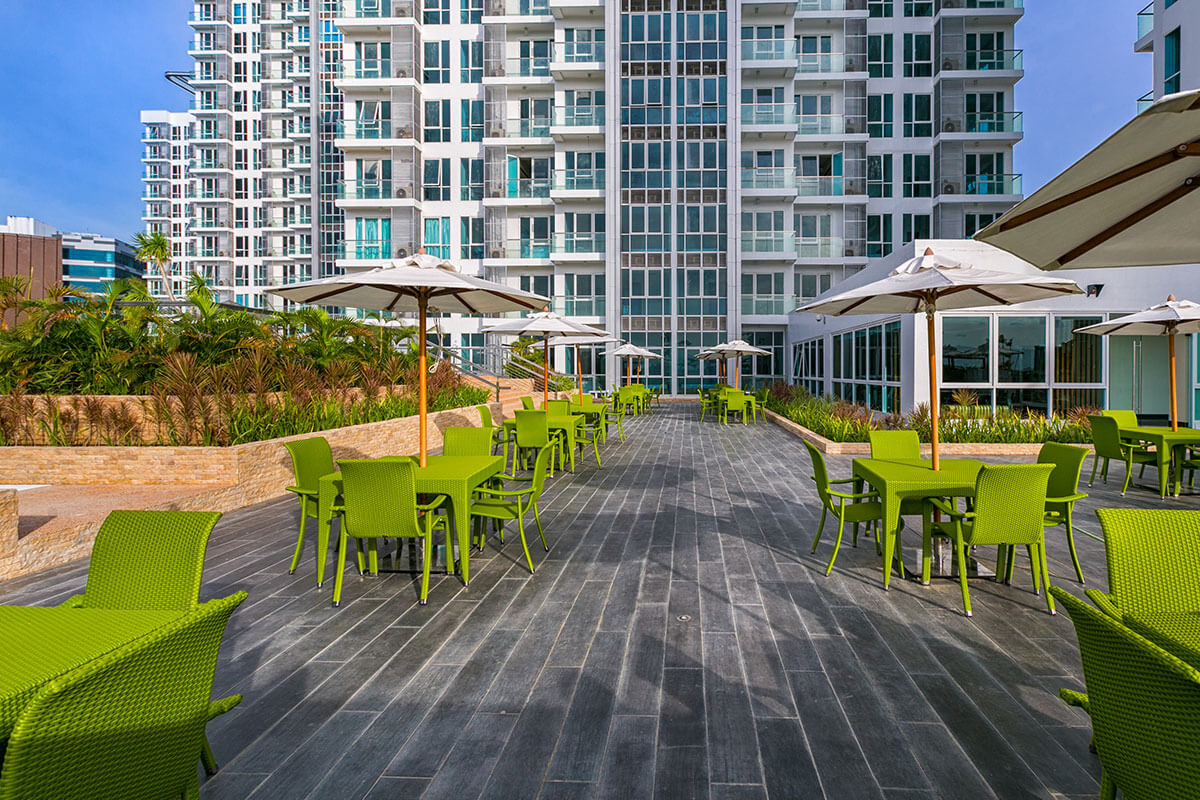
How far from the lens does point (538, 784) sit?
245cm

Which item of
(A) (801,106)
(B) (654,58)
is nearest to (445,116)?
(B) (654,58)

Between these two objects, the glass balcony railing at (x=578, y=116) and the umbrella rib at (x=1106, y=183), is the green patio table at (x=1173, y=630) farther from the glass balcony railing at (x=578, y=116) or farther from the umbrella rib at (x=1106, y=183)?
the glass balcony railing at (x=578, y=116)

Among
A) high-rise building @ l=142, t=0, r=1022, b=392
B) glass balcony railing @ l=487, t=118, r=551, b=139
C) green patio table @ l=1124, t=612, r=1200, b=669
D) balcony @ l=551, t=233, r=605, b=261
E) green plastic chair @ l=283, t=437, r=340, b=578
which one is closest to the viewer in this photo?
green patio table @ l=1124, t=612, r=1200, b=669

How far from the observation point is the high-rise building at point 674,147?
3053 cm

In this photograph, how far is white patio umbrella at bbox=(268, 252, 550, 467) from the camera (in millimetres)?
5246

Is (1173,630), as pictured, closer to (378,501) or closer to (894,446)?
(894,446)

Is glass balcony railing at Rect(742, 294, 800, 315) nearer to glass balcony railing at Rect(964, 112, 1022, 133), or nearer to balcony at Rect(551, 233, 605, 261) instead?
balcony at Rect(551, 233, 605, 261)

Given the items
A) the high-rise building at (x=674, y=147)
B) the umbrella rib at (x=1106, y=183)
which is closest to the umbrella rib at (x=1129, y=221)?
the umbrella rib at (x=1106, y=183)

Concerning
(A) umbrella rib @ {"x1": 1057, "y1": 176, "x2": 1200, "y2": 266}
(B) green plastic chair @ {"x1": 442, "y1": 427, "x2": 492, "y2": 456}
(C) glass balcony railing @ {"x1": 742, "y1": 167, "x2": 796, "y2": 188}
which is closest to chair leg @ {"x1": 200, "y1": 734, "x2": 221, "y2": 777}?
(B) green plastic chair @ {"x1": 442, "y1": 427, "x2": 492, "y2": 456}

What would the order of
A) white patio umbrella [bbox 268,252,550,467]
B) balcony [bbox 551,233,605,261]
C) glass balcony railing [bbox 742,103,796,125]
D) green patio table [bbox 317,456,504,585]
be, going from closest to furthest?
green patio table [bbox 317,456,504,585] < white patio umbrella [bbox 268,252,550,467] < glass balcony railing [bbox 742,103,796,125] < balcony [bbox 551,233,605,261]

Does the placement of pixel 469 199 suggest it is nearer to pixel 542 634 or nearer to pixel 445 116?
pixel 445 116

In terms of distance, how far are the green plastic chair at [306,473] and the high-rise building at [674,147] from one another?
2649 centimetres

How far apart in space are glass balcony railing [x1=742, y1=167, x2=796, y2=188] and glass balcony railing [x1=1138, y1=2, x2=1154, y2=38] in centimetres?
1358

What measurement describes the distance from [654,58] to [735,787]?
33332 millimetres
